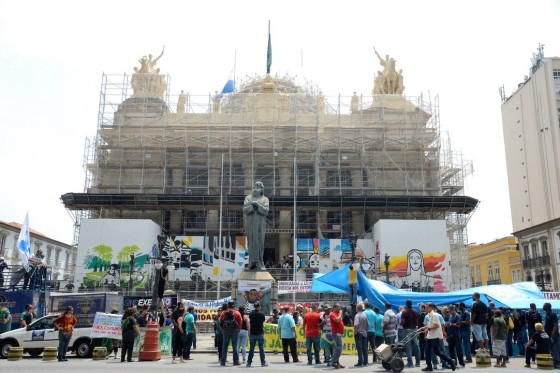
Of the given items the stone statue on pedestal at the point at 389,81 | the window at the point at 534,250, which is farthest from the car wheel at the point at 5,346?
the window at the point at 534,250

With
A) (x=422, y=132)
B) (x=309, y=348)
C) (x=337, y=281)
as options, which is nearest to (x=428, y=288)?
(x=422, y=132)

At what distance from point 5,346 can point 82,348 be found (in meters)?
Answer: 2.23

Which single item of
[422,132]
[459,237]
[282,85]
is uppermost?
[282,85]

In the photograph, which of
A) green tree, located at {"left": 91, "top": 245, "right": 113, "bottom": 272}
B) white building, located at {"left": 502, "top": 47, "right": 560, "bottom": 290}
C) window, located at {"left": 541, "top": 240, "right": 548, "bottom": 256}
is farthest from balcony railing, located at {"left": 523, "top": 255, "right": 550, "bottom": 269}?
green tree, located at {"left": 91, "top": 245, "right": 113, "bottom": 272}

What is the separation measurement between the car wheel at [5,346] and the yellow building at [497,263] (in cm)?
4452

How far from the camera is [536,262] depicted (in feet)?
151

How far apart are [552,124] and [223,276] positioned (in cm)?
3840

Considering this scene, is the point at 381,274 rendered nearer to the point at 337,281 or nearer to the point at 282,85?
the point at 337,281

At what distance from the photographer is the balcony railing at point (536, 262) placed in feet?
145

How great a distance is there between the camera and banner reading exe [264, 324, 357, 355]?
15445 millimetres

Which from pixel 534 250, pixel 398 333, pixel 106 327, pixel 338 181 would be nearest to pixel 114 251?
pixel 338 181

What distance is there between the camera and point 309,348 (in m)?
12.9

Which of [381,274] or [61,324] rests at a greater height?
[381,274]

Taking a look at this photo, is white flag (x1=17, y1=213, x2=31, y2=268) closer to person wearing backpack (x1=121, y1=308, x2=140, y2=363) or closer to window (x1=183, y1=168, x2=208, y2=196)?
person wearing backpack (x1=121, y1=308, x2=140, y2=363)
